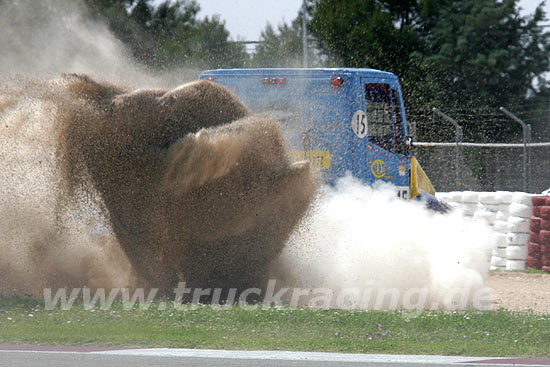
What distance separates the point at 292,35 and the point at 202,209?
2844 cm

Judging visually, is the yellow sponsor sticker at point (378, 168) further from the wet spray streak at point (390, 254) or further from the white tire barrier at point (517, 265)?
the white tire barrier at point (517, 265)

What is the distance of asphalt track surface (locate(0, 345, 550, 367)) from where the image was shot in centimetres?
644

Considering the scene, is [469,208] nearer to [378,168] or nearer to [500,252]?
[500,252]

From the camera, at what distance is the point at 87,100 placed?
9305mm

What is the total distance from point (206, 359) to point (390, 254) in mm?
4844

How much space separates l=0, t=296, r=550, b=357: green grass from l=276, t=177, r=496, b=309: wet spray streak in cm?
170

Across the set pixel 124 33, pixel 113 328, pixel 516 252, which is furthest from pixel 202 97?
pixel 124 33

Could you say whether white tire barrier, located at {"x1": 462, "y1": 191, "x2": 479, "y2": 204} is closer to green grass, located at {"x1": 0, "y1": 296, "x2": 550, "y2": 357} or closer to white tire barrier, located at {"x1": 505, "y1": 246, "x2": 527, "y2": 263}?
white tire barrier, located at {"x1": 505, "y1": 246, "x2": 527, "y2": 263}

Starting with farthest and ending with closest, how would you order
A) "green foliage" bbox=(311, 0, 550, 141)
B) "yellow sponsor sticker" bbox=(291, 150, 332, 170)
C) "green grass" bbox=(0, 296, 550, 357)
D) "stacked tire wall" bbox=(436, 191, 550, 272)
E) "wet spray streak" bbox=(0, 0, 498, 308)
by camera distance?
"green foliage" bbox=(311, 0, 550, 141), "stacked tire wall" bbox=(436, 191, 550, 272), "yellow sponsor sticker" bbox=(291, 150, 332, 170), "wet spray streak" bbox=(0, 0, 498, 308), "green grass" bbox=(0, 296, 550, 357)

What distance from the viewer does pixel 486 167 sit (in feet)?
72.2

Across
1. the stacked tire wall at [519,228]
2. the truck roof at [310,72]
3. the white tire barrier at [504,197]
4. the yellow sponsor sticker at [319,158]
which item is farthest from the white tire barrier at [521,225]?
the yellow sponsor sticker at [319,158]

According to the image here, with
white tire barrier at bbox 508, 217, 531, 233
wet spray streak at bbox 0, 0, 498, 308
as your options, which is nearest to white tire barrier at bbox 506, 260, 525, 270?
white tire barrier at bbox 508, 217, 531, 233

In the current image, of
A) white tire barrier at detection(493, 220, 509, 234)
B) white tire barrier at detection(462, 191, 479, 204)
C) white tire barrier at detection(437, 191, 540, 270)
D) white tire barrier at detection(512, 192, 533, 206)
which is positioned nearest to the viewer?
white tire barrier at detection(437, 191, 540, 270)

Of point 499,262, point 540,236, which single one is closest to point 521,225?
point 540,236
